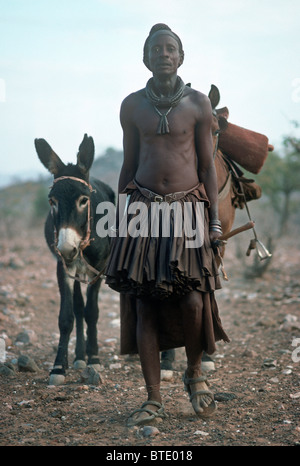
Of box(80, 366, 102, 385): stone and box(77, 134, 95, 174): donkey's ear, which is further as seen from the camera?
box(77, 134, 95, 174): donkey's ear

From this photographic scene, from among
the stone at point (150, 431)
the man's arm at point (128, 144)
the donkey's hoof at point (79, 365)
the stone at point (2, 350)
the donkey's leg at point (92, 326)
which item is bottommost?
the donkey's hoof at point (79, 365)

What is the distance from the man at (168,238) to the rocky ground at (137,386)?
11.3 inches

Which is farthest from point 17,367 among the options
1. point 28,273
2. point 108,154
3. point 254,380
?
→ point 108,154

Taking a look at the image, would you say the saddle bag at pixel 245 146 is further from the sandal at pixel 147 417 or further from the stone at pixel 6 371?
the stone at pixel 6 371

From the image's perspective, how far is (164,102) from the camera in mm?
3537

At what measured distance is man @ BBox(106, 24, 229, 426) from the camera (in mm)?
3414

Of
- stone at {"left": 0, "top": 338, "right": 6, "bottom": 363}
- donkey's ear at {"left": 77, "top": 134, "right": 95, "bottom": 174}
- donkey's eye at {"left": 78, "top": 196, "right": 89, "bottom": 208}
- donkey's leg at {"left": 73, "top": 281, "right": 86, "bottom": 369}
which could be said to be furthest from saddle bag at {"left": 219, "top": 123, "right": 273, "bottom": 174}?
stone at {"left": 0, "top": 338, "right": 6, "bottom": 363}

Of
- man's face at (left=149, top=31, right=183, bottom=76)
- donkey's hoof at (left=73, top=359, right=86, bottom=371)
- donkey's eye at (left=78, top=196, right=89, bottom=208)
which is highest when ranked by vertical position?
man's face at (left=149, top=31, right=183, bottom=76)

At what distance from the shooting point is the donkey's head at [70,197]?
4582 mm

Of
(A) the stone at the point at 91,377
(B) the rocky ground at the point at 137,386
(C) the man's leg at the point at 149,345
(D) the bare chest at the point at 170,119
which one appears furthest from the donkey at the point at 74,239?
(D) the bare chest at the point at 170,119

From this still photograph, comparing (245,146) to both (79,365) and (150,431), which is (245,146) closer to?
(79,365)

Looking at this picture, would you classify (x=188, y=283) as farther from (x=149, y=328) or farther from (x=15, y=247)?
(x=15, y=247)

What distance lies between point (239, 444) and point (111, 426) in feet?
2.80

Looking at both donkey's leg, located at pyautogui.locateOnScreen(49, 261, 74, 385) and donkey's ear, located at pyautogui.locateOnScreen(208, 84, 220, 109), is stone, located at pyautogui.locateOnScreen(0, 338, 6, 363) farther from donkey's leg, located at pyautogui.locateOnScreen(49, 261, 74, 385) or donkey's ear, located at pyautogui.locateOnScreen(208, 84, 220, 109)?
donkey's ear, located at pyautogui.locateOnScreen(208, 84, 220, 109)
